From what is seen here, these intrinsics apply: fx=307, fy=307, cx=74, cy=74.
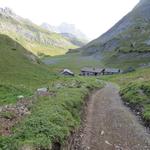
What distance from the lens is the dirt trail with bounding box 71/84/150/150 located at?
28.8 m

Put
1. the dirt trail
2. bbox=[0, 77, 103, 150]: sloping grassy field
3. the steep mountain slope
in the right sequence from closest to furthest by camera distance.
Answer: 1. bbox=[0, 77, 103, 150]: sloping grassy field
2. the dirt trail
3. the steep mountain slope

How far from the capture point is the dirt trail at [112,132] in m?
28.8

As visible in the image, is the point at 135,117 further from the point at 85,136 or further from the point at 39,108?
the point at 39,108

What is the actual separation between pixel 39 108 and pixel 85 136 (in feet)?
17.9

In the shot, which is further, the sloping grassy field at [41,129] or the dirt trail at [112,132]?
the dirt trail at [112,132]

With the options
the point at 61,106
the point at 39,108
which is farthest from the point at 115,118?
the point at 39,108

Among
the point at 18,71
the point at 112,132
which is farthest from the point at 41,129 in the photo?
the point at 18,71

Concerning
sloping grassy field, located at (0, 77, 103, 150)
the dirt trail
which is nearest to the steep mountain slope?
the dirt trail

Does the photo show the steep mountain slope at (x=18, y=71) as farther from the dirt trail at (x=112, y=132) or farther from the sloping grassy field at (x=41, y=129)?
the sloping grassy field at (x=41, y=129)

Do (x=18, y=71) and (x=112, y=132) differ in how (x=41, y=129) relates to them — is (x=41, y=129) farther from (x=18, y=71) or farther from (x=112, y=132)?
(x=18, y=71)

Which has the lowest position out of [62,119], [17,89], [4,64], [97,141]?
[97,141]

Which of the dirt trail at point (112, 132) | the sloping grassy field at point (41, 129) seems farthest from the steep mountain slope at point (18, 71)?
the sloping grassy field at point (41, 129)

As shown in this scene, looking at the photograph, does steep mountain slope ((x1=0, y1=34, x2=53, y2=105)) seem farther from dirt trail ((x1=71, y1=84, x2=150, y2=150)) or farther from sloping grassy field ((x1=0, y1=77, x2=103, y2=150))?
sloping grassy field ((x1=0, y1=77, x2=103, y2=150))

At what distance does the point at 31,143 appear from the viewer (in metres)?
20.5
